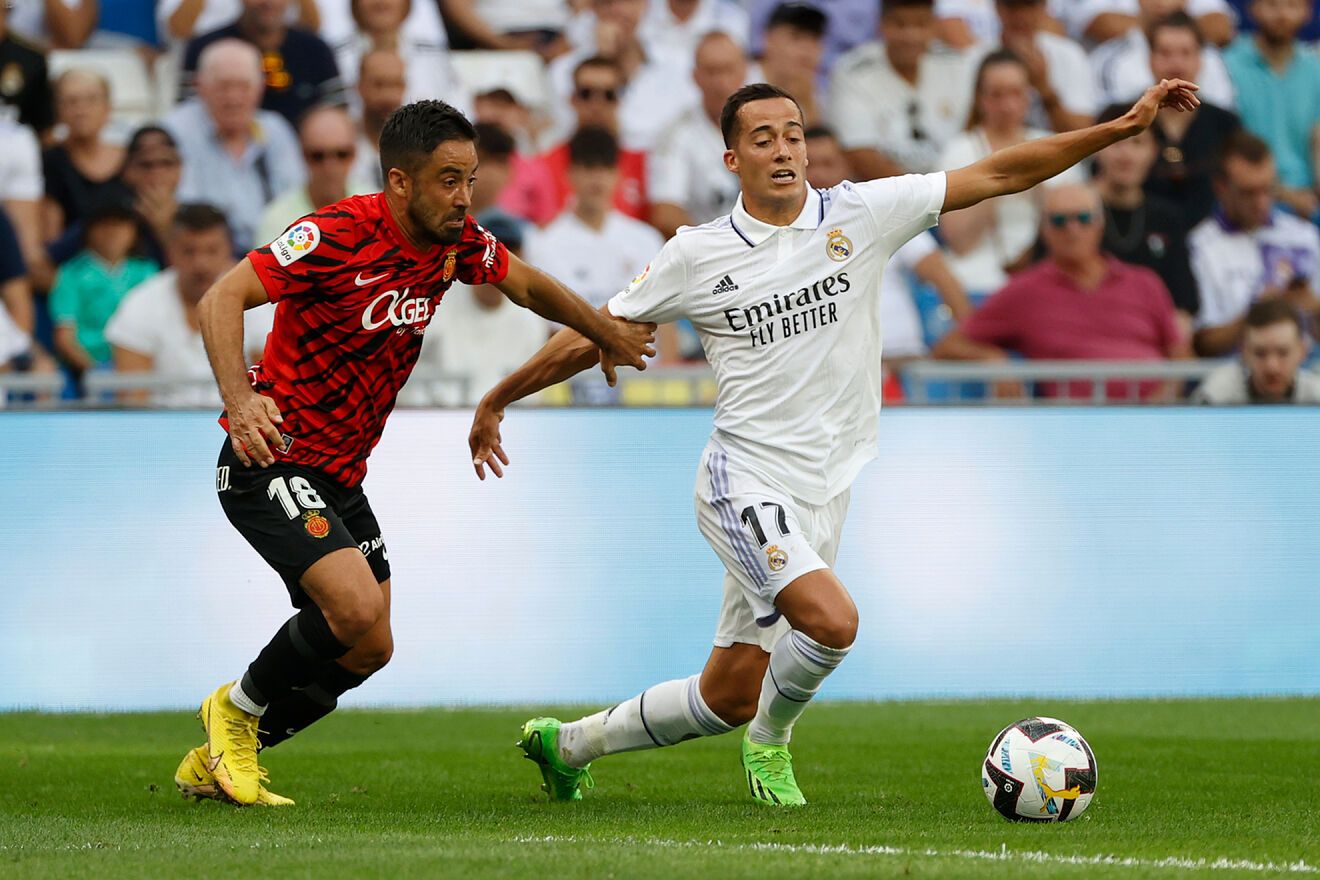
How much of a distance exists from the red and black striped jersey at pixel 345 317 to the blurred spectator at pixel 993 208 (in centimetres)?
808

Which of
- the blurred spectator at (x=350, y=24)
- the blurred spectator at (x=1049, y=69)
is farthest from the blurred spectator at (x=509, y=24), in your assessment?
the blurred spectator at (x=1049, y=69)

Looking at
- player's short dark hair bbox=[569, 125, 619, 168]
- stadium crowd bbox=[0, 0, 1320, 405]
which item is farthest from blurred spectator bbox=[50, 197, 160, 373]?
player's short dark hair bbox=[569, 125, 619, 168]

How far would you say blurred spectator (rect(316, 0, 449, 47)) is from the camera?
14.4 metres

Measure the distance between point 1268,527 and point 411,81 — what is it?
7267 mm

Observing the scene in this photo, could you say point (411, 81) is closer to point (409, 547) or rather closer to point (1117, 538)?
point (409, 547)

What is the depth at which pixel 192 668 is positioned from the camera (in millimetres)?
10562

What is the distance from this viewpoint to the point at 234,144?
45.9 feet

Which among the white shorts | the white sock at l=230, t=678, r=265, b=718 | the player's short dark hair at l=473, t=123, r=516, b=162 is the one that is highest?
the player's short dark hair at l=473, t=123, r=516, b=162

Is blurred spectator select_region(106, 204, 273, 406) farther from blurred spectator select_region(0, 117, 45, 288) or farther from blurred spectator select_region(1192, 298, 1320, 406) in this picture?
blurred spectator select_region(1192, 298, 1320, 406)

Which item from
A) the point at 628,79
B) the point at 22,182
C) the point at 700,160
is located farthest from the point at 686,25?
the point at 22,182

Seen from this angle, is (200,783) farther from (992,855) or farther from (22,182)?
(22,182)

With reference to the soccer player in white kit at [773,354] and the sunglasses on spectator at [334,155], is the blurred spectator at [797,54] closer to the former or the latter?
the sunglasses on spectator at [334,155]

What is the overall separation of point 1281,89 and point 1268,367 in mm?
3888

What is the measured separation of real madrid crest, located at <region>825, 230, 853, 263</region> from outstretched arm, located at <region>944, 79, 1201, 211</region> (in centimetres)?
42
